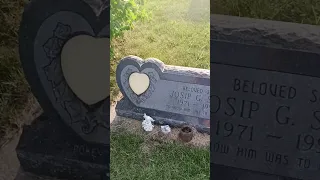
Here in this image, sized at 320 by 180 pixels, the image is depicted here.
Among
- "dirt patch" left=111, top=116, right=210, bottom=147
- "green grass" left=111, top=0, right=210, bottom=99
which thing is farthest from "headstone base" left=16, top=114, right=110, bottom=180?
"green grass" left=111, top=0, right=210, bottom=99

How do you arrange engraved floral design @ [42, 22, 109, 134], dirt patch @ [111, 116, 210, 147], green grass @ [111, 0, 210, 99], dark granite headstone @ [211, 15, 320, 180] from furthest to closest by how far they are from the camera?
1. green grass @ [111, 0, 210, 99]
2. dirt patch @ [111, 116, 210, 147]
3. engraved floral design @ [42, 22, 109, 134]
4. dark granite headstone @ [211, 15, 320, 180]

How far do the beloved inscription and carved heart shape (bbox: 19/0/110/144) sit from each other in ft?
1.00

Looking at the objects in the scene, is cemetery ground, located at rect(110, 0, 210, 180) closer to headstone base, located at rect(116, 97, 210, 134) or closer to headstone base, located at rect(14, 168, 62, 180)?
headstone base, located at rect(116, 97, 210, 134)

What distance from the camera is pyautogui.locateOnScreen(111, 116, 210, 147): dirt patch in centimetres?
209

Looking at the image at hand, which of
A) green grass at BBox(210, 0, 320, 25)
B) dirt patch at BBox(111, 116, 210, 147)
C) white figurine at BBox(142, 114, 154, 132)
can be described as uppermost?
green grass at BBox(210, 0, 320, 25)

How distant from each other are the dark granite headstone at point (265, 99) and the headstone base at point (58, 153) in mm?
322

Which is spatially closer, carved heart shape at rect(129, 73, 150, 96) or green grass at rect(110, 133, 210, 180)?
green grass at rect(110, 133, 210, 180)

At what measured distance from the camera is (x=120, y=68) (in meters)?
2.16

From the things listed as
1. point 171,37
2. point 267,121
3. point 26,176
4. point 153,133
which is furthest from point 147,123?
point 267,121

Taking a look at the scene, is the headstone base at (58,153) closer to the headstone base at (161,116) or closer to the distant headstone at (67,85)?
the distant headstone at (67,85)

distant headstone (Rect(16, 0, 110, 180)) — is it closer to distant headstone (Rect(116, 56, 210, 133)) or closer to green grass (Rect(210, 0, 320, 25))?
green grass (Rect(210, 0, 320, 25))

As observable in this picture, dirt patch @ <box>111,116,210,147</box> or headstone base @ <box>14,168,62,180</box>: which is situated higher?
dirt patch @ <box>111,116,210,147</box>

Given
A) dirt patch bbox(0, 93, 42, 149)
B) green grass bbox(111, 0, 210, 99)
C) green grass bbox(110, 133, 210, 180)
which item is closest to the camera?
dirt patch bbox(0, 93, 42, 149)

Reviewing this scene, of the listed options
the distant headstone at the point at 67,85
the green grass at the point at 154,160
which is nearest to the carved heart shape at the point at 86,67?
the distant headstone at the point at 67,85
